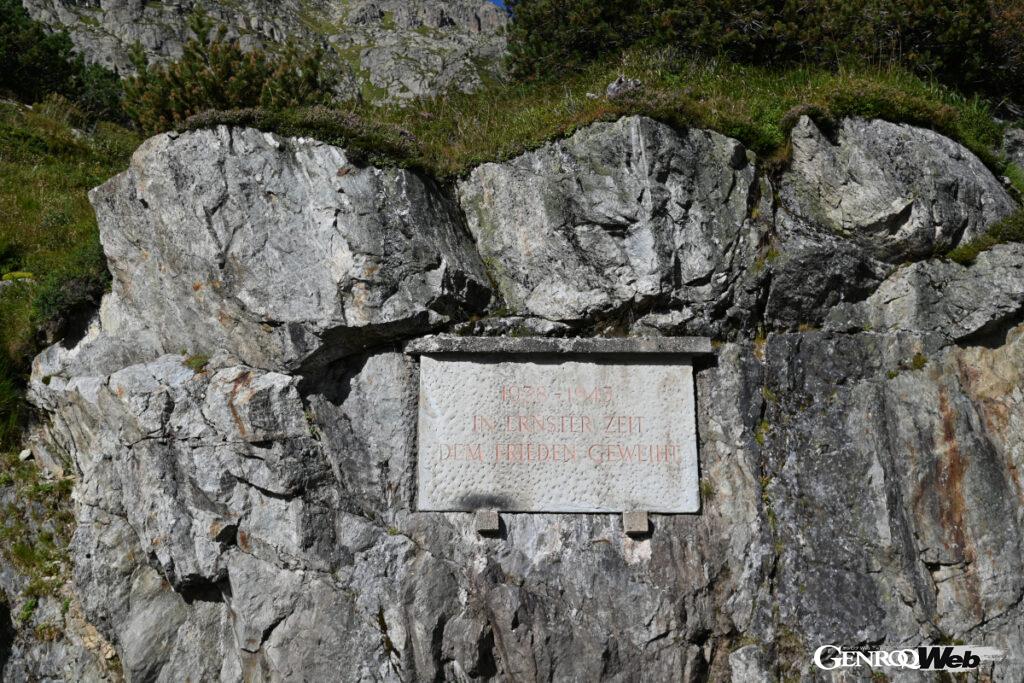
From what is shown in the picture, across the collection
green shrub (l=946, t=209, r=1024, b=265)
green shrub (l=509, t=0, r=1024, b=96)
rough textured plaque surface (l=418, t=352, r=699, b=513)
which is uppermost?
green shrub (l=509, t=0, r=1024, b=96)

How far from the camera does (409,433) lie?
7.71m

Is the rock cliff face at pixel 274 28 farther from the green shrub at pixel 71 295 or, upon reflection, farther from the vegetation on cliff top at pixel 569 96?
the green shrub at pixel 71 295

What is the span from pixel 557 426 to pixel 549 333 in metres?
1.01

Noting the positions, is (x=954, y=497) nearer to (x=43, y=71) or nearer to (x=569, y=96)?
(x=569, y=96)

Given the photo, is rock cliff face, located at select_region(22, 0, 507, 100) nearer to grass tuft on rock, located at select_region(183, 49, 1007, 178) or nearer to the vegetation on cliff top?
the vegetation on cliff top

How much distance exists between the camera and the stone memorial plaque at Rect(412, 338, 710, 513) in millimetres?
7641

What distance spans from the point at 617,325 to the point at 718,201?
1.80 meters

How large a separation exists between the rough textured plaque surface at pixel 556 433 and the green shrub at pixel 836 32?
6455 millimetres

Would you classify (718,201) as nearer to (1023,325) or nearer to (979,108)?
(1023,325)

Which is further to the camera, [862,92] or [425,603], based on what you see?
[862,92]

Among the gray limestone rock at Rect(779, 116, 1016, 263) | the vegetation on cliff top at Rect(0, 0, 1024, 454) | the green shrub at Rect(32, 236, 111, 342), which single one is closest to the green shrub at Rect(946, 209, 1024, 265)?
the vegetation on cliff top at Rect(0, 0, 1024, 454)

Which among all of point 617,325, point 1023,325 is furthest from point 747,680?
point 1023,325

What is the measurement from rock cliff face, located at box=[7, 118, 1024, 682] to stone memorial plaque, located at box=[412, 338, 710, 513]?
0.23 metres

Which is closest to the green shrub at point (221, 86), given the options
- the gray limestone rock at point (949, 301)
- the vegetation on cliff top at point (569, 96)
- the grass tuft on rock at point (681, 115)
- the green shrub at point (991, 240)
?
the vegetation on cliff top at point (569, 96)
